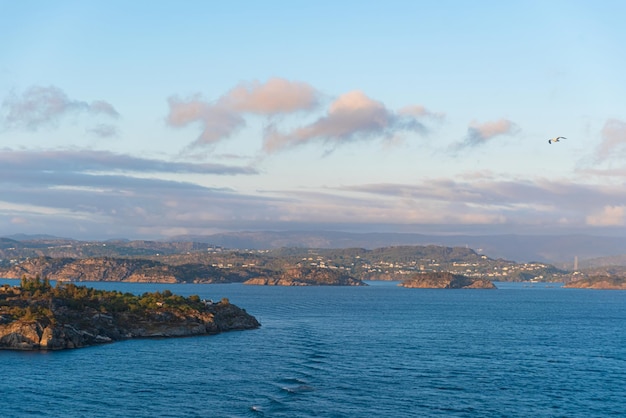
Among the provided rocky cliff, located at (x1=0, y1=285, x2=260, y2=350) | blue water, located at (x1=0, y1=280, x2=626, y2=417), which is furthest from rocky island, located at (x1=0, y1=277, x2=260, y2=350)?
blue water, located at (x1=0, y1=280, x2=626, y2=417)

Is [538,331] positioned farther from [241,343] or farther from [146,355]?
[146,355]

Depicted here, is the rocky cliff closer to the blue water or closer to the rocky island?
the rocky island

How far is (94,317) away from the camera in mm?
167750

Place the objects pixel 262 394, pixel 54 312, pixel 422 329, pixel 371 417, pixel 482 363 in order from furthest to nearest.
Result: pixel 422 329, pixel 54 312, pixel 482 363, pixel 262 394, pixel 371 417

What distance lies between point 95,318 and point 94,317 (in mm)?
645

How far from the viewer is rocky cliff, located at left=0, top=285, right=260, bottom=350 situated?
147500 mm

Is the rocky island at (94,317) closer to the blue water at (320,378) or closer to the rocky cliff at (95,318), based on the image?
the rocky cliff at (95,318)

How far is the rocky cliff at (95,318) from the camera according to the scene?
484ft

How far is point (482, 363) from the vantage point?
132 m

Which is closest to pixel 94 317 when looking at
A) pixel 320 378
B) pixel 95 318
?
pixel 95 318

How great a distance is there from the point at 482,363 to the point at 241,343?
52.0m

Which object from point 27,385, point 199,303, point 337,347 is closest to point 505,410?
point 337,347

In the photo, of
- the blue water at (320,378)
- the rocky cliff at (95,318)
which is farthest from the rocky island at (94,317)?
the blue water at (320,378)

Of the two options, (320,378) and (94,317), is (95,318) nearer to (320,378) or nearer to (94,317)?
(94,317)
